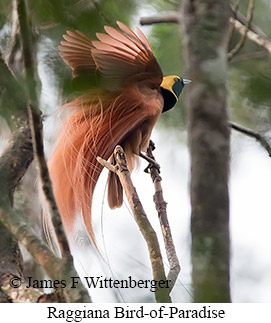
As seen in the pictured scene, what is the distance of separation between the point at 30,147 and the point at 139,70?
0.49 m

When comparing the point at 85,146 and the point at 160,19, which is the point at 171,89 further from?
the point at 85,146

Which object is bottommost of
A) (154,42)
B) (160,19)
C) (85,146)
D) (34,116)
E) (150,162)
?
(150,162)

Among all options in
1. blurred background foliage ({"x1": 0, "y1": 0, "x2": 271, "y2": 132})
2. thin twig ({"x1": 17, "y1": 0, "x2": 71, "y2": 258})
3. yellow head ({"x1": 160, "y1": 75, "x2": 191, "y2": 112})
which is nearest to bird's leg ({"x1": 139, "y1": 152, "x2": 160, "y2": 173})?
yellow head ({"x1": 160, "y1": 75, "x2": 191, "y2": 112})

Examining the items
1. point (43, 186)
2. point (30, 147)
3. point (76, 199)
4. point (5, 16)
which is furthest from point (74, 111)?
point (43, 186)

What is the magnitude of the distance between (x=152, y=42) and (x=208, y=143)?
144 cm

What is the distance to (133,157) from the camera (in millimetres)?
2098

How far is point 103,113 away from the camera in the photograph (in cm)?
190

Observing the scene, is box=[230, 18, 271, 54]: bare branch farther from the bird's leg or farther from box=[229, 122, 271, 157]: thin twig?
the bird's leg

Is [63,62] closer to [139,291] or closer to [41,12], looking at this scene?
[41,12]

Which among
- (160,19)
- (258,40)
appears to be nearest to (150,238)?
(258,40)

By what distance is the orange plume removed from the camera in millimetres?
1675

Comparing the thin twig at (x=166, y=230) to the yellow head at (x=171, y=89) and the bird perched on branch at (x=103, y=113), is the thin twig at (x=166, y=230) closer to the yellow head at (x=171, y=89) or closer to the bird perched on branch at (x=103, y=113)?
the bird perched on branch at (x=103, y=113)

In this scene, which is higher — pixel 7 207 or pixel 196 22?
pixel 196 22
